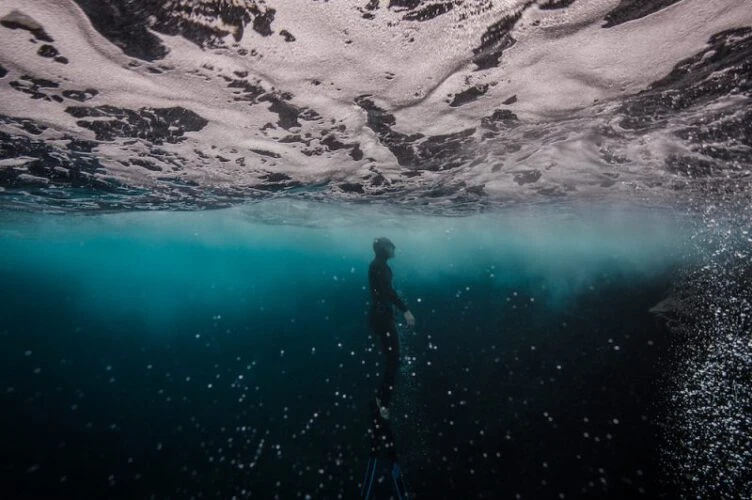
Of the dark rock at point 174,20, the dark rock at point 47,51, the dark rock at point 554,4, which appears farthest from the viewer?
the dark rock at point 47,51

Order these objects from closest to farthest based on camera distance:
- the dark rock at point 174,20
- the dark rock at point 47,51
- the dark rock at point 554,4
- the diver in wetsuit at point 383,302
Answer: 1. the dark rock at point 174,20
2. the dark rock at point 554,4
3. the dark rock at point 47,51
4. the diver in wetsuit at point 383,302

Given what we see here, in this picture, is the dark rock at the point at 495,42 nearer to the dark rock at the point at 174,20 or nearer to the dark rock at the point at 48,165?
the dark rock at the point at 174,20

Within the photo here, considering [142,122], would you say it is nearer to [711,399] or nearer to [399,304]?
[399,304]

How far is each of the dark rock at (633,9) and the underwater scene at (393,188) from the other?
0.13 ft

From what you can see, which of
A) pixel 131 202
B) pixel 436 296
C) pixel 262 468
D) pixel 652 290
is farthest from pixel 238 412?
pixel 652 290

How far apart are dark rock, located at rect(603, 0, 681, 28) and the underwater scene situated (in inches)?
1.6

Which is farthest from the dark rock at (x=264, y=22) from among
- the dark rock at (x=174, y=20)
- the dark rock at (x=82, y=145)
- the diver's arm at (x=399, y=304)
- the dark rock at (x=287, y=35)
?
the diver's arm at (x=399, y=304)

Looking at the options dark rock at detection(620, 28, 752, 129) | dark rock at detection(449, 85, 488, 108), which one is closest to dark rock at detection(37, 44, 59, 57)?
dark rock at detection(449, 85, 488, 108)

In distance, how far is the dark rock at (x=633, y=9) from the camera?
153 inches

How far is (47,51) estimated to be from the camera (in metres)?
4.35

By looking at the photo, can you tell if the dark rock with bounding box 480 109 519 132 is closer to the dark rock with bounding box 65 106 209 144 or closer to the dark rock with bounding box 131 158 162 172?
the dark rock with bounding box 65 106 209 144

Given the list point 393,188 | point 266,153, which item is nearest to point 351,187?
point 393,188

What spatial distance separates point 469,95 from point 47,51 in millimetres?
6332

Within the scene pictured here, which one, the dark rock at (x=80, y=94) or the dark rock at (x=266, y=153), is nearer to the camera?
the dark rock at (x=80, y=94)
